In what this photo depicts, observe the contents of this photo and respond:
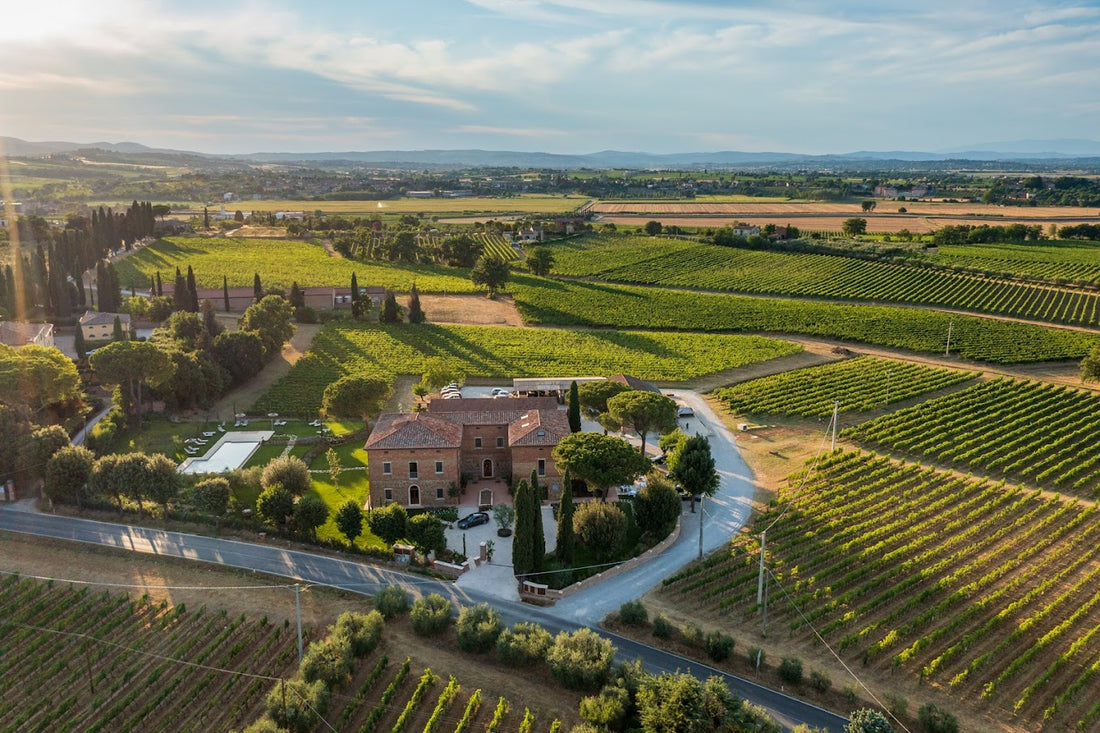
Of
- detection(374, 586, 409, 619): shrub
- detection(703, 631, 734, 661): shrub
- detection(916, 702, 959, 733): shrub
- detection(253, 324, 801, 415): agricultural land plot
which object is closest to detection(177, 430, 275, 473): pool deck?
detection(253, 324, 801, 415): agricultural land plot

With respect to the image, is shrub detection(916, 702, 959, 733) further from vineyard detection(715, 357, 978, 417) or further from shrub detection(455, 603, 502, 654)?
vineyard detection(715, 357, 978, 417)

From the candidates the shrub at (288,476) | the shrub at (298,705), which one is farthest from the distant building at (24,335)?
the shrub at (298,705)

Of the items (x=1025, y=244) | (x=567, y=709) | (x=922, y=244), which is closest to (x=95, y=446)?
(x=567, y=709)

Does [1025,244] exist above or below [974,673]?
above

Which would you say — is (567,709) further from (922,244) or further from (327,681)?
(922,244)

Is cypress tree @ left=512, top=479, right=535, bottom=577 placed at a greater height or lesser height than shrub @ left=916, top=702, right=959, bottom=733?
greater

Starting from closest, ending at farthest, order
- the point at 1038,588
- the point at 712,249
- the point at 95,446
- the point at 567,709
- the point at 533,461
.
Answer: the point at 567,709 → the point at 1038,588 → the point at 533,461 → the point at 95,446 → the point at 712,249
